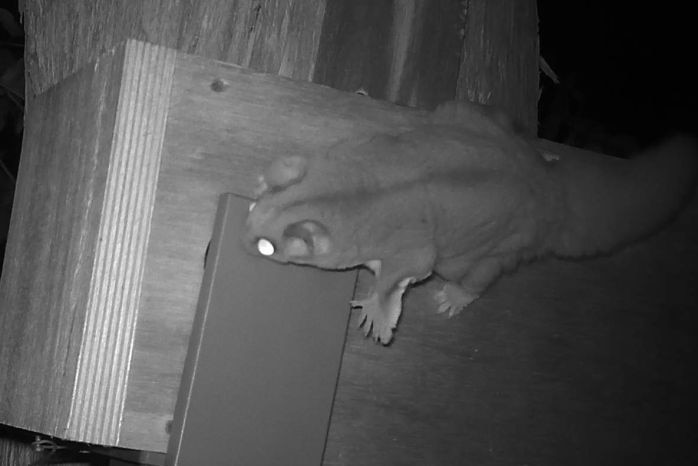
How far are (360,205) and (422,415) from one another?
448 millimetres

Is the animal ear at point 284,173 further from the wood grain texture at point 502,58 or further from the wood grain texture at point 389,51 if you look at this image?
the wood grain texture at point 502,58

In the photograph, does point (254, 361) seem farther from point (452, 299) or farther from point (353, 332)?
point (452, 299)

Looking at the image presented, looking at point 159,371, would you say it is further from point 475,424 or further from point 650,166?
point 650,166

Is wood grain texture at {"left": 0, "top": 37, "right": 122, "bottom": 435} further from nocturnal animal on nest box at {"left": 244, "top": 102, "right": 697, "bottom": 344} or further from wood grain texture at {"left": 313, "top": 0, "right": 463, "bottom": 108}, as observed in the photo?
wood grain texture at {"left": 313, "top": 0, "right": 463, "bottom": 108}

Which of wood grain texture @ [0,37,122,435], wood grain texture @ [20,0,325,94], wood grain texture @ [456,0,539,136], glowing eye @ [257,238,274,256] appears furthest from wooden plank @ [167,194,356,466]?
wood grain texture @ [456,0,539,136]

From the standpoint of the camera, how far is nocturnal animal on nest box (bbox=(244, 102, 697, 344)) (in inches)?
58.2

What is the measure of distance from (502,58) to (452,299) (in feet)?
2.81

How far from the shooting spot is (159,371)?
1415mm

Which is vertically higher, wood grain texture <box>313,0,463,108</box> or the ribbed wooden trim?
wood grain texture <box>313,0,463,108</box>

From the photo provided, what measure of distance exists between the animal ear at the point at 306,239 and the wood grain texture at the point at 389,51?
556 millimetres

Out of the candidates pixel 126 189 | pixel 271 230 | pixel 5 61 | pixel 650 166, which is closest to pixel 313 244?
pixel 271 230

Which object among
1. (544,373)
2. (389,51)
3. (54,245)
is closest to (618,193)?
(544,373)

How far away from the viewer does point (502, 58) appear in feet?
7.25

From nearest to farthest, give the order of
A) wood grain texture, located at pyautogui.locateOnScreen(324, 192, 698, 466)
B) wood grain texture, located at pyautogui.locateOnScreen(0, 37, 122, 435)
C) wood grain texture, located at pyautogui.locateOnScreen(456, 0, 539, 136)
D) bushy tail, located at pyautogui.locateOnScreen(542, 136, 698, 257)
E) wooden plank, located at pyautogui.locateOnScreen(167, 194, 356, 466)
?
wooden plank, located at pyautogui.locateOnScreen(167, 194, 356, 466)
wood grain texture, located at pyautogui.locateOnScreen(0, 37, 122, 435)
wood grain texture, located at pyautogui.locateOnScreen(324, 192, 698, 466)
bushy tail, located at pyautogui.locateOnScreen(542, 136, 698, 257)
wood grain texture, located at pyautogui.locateOnScreen(456, 0, 539, 136)
